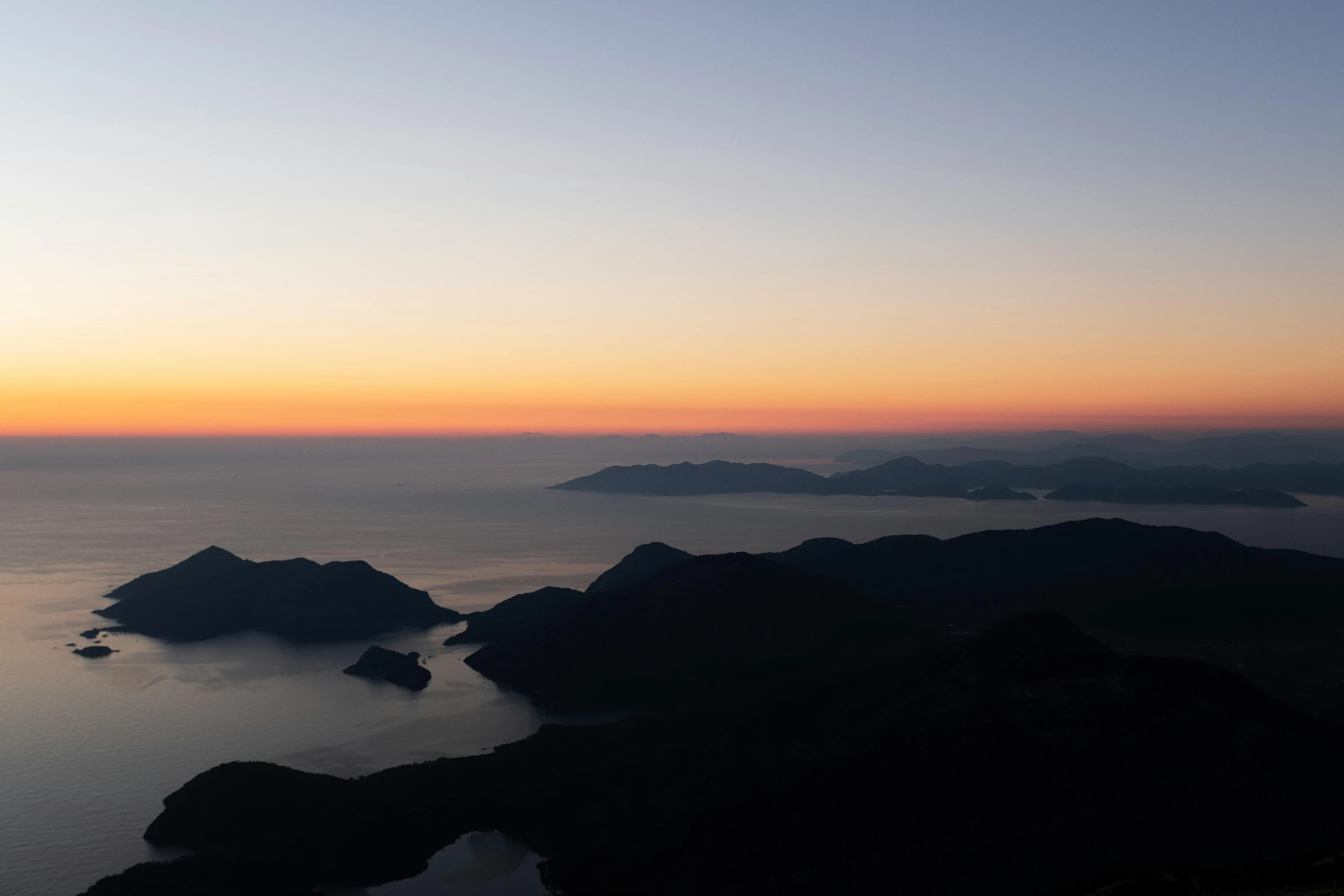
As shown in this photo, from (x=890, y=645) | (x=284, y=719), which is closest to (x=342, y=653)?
(x=284, y=719)

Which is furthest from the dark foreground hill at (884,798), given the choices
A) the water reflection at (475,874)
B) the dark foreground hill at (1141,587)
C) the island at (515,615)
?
the island at (515,615)

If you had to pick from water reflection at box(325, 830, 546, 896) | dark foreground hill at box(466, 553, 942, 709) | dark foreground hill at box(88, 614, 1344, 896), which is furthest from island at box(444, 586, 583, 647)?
water reflection at box(325, 830, 546, 896)

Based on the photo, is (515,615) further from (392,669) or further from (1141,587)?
(1141,587)

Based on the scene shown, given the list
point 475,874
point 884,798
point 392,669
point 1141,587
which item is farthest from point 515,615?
point 1141,587

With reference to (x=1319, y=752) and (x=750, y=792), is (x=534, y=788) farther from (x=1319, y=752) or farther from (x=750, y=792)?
(x=1319, y=752)

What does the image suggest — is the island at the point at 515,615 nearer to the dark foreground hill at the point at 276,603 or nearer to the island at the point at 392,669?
→ the dark foreground hill at the point at 276,603
